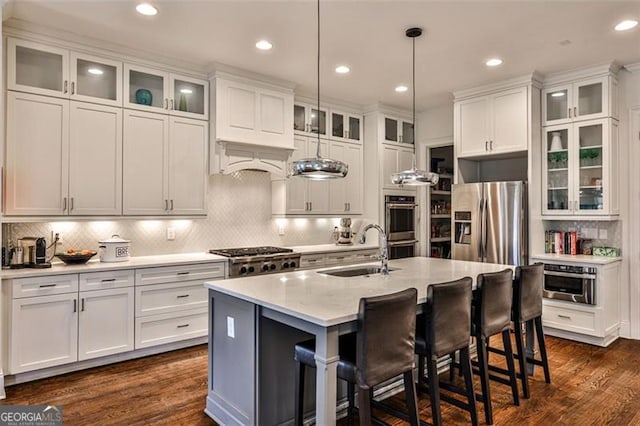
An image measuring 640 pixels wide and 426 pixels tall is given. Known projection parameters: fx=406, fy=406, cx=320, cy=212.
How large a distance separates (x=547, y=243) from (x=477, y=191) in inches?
40.0

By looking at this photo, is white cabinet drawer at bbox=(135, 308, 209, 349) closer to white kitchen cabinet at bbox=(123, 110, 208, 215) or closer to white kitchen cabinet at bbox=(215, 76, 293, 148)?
white kitchen cabinet at bbox=(123, 110, 208, 215)

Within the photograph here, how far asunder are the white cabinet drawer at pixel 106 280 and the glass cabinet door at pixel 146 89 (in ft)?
5.29

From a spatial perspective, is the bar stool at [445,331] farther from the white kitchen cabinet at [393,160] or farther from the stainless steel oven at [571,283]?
the white kitchen cabinet at [393,160]

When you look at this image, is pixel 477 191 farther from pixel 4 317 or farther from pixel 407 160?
pixel 4 317

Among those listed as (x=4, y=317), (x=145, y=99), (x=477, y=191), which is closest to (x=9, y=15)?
(x=145, y=99)

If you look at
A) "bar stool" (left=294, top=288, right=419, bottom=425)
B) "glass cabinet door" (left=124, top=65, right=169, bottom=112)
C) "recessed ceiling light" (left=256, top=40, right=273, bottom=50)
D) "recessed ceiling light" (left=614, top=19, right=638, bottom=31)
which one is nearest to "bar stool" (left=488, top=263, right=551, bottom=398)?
"bar stool" (left=294, top=288, right=419, bottom=425)

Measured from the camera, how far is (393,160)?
603cm

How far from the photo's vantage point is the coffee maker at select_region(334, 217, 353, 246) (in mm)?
5867

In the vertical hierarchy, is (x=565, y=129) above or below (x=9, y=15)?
below

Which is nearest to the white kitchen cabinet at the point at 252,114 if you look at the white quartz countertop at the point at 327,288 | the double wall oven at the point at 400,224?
the double wall oven at the point at 400,224

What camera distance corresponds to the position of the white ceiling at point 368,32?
3088mm

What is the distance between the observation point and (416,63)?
167 inches

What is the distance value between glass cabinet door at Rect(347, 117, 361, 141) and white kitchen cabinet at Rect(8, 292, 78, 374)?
3.99 meters

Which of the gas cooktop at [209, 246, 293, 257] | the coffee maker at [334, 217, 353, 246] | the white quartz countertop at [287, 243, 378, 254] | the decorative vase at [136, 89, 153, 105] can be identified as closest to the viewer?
the decorative vase at [136, 89, 153, 105]
